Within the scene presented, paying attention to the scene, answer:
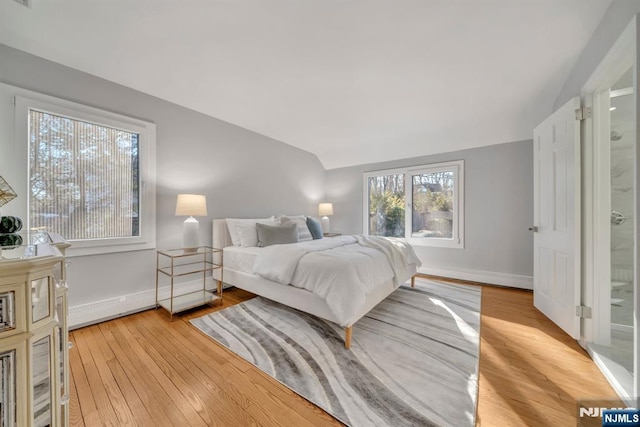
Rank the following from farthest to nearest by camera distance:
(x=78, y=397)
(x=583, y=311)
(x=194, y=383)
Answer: (x=583, y=311)
(x=194, y=383)
(x=78, y=397)

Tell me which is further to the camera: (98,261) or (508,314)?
(508,314)

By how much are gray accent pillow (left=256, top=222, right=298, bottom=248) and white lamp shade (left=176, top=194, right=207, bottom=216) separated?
0.72m

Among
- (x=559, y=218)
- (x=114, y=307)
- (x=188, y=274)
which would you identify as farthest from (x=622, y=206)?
(x=114, y=307)

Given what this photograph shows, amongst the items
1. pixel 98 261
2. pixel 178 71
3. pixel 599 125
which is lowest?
pixel 98 261

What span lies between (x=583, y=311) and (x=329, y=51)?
2.97 m

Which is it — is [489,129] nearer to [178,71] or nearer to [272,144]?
[272,144]

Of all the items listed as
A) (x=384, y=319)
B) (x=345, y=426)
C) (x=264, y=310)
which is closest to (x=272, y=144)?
(x=264, y=310)

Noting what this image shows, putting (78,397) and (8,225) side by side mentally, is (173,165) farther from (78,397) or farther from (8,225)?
(78,397)

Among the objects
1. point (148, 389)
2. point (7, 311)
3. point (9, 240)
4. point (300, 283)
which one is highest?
point (9, 240)

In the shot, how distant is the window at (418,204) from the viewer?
3.67 m

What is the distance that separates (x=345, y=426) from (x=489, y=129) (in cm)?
376

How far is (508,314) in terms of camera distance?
239 centimetres

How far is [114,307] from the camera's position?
→ 225cm

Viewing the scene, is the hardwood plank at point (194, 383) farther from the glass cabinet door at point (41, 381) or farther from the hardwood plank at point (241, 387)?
the glass cabinet door at point (41, 381)
